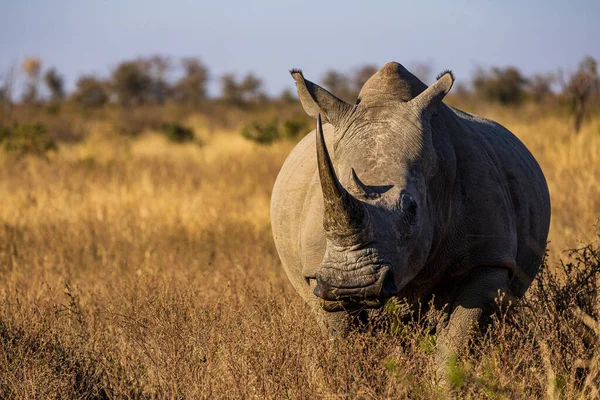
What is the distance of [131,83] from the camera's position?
43.6m

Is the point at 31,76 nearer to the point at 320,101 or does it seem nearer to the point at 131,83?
the point at 131,83

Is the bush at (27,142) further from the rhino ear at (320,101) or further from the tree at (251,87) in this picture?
the tree at (251,87)

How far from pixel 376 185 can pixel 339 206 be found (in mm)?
320

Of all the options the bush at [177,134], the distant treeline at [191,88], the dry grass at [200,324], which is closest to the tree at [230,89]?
the distant treeline at [191,88]

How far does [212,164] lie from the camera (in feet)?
46.9

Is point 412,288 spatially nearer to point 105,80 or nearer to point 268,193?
point 268,193

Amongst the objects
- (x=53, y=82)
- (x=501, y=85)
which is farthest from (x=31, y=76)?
(x=501, y=85)

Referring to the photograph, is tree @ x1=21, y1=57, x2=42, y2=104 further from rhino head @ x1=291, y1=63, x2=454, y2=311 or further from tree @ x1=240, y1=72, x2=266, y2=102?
rhino head @ x1=291, y1=63, x2=454, y2=311

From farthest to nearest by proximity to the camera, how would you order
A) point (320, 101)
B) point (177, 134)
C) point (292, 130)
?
1. point (177, 134)
2. point (292, 130)
3. point (320, 101)

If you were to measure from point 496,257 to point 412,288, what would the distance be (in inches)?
17.2

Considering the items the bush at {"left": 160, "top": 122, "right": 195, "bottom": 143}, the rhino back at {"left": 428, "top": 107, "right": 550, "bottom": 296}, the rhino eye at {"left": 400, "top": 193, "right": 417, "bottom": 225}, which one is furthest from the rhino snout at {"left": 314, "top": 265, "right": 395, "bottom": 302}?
the bush at {"left": 160, "top": 122, "right": 195, "bottom": 143}

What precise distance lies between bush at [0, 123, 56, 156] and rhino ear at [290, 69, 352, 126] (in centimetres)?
1124

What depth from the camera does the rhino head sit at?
3.77 m

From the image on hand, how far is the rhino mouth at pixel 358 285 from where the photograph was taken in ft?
12.2
